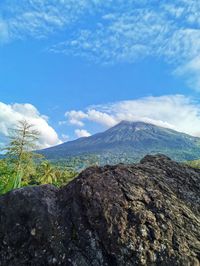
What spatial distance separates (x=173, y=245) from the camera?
4.36 m

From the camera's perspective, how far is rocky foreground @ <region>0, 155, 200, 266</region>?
4348 mm

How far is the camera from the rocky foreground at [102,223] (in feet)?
14.3

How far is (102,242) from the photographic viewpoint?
4445 mm

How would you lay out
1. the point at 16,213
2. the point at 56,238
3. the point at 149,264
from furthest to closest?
the point at 16,213, the point at 56,238, the point at 149,264

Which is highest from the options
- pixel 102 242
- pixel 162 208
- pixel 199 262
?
pixel 162 208

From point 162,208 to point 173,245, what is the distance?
52cm

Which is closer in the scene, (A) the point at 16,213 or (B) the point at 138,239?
(B) the point at 138,239

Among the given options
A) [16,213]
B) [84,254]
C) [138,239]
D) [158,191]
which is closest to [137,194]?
[158,191]

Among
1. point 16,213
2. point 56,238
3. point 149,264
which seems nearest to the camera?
point 149,264

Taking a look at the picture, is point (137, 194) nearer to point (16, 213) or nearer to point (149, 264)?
point (149, 264)

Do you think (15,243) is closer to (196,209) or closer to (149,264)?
(149,264)

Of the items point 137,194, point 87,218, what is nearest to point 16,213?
point 87,218

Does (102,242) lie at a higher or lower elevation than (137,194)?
lower

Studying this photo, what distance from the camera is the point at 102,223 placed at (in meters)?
4.52
